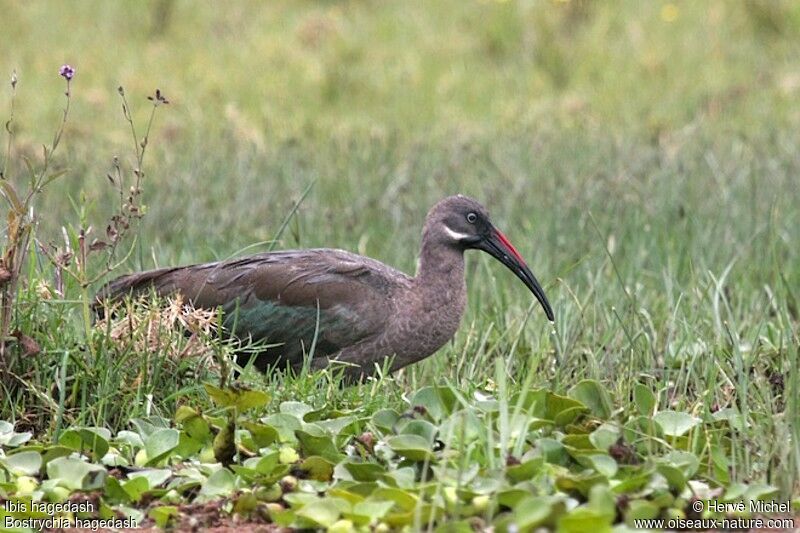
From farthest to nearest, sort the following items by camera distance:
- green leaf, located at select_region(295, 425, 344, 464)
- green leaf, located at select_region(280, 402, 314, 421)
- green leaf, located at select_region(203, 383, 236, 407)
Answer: green leaf, located at select_region(280, 402, 314, 421)
green leaf, located at select_region(203, 383, 236, 407)
green leaf, located at select_region(295, 425, 344, 464)

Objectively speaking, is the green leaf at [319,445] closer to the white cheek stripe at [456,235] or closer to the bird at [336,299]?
the bird at [336,299]

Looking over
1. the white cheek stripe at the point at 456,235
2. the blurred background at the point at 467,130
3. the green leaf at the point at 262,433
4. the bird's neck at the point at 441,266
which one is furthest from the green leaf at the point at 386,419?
the white cheek stripe at the point at 456,235

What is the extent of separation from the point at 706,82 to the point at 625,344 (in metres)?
6.15

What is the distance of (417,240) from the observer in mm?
7418

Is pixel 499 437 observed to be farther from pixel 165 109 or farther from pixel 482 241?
pixel 165 109

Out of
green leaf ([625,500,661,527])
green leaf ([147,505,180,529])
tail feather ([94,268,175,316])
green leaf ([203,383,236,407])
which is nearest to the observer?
green leaf ([625,500,661,527])

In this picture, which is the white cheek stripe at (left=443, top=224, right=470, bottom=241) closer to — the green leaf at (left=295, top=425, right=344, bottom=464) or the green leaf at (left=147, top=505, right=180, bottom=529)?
the green leaf at (left=295, top=425, right=344, bottom=464)

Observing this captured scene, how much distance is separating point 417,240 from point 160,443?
3273mm

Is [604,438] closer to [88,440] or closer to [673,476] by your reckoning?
[673,476]

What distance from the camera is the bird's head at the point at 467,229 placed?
19.1 feet

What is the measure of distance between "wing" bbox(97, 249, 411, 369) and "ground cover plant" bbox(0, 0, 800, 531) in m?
0.25

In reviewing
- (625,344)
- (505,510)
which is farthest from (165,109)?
(505,510)

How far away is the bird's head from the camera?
19.1ft

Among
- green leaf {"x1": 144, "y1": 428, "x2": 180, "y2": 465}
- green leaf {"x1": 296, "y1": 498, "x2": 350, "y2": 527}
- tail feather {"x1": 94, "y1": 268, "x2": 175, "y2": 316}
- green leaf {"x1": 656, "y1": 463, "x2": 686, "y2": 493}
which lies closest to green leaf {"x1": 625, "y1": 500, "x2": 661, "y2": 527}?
green leaf {"x1": 656, "y1": 463, "x2": 686, "y2": 493}
